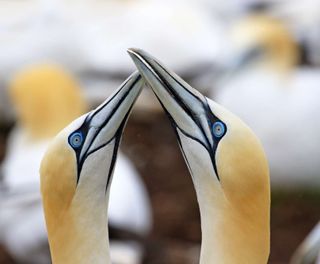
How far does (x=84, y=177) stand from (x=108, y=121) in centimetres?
15

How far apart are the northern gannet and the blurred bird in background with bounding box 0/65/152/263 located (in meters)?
2.64

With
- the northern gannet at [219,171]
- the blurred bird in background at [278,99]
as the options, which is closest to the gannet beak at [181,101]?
the northern gannet at [219,171]

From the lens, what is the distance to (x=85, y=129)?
3.15 m

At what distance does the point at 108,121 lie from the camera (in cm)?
314

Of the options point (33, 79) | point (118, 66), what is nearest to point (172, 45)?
point (118, 66)

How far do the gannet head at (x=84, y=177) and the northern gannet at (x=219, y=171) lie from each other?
0.29 ft

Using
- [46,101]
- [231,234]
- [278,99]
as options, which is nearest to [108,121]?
[231,234]

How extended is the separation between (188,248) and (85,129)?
3.91 meters

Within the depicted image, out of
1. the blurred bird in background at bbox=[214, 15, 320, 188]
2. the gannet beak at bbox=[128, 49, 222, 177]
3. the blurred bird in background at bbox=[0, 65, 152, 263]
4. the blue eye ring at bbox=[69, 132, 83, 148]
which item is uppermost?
the blurred bird in background at bbox=[214, 15, 320, 188]

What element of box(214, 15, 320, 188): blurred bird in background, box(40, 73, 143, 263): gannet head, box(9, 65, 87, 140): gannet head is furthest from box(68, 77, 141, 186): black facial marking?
box(214, 15, 320, 188): blurred bird in background

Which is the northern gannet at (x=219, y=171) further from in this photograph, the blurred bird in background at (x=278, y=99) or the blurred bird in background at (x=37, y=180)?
the blurred bird in background at (x=278, y=99)

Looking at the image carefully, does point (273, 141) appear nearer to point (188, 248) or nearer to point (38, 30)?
point (188, 248)

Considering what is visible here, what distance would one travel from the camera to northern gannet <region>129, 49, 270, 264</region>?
9.94 ft

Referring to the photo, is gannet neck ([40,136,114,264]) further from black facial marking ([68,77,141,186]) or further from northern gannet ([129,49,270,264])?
northern gannet ([129,49,270,264])
